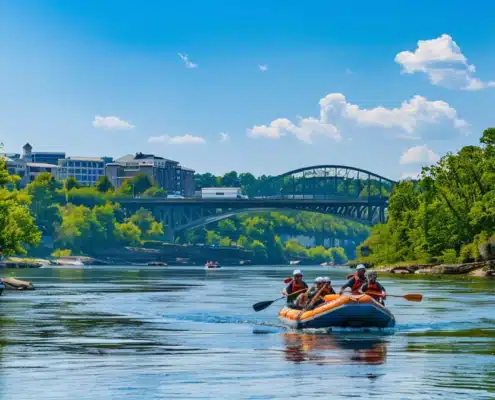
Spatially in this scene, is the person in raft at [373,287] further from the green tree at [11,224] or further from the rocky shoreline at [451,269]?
the rocky shoreline at [451,269]

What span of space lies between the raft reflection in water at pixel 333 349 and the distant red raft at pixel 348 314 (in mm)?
746

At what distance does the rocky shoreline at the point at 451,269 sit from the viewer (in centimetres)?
11644

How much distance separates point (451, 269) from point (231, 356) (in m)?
95.0

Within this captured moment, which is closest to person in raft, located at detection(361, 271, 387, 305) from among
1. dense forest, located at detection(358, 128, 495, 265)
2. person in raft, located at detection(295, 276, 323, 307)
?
person in raft, located at detection(295, 276, 323, 307)

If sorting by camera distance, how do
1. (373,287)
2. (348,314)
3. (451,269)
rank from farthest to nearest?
(451,269), (373,287), (348,314)

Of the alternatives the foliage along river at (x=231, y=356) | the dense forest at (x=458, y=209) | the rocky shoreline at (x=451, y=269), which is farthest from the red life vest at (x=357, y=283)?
the dense forest at (x=458, y=209)

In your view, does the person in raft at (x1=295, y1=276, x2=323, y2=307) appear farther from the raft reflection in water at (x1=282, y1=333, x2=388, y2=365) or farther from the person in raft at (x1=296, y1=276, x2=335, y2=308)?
the raft reflection in water at (x1=282, y1=333, x2=388, y2=365)

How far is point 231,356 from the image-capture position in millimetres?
32469

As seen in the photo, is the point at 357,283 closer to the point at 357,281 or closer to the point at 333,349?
the point at 357,281

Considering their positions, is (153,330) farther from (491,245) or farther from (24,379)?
(491,245)

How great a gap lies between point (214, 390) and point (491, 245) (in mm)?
97381

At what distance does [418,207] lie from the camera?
505ft

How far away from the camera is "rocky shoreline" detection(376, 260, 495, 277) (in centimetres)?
11644

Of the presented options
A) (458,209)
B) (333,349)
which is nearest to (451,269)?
(458,209)
